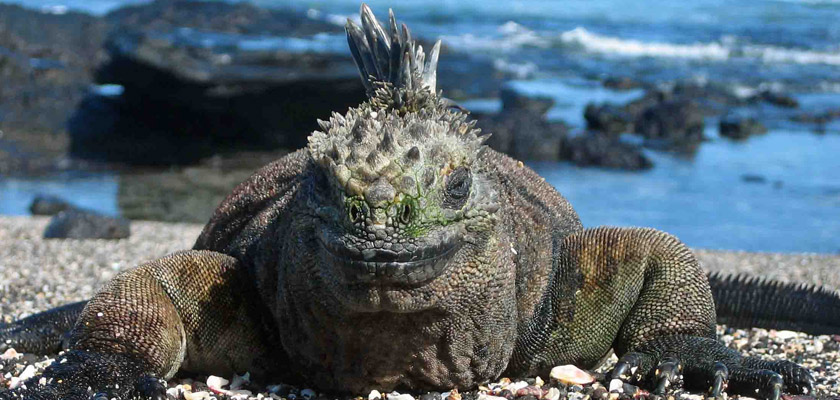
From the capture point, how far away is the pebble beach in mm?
3844

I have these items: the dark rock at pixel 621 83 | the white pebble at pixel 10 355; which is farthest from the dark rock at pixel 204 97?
the white pebble at pixel 10 355

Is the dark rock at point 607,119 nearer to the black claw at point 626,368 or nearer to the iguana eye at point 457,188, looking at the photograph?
the black claw at point 626,368

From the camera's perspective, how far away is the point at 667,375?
3744mm

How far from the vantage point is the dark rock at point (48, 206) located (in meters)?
12.9

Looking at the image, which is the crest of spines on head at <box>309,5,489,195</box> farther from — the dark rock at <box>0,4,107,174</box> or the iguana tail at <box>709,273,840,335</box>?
the dark rock at <box>0,4,107,174</box>

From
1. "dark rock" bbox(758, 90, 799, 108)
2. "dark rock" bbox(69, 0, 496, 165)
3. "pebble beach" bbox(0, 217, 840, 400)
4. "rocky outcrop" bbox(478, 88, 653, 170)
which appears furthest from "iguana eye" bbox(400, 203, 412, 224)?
"dark rock" bbox(758, 90, 799, 108)

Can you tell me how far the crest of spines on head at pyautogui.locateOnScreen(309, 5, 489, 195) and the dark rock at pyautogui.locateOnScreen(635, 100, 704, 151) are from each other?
17378 mm

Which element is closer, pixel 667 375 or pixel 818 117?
pixel 667 375

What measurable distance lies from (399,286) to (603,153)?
51.5 feet

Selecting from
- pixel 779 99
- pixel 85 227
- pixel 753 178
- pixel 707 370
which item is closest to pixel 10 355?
pixel 707 370

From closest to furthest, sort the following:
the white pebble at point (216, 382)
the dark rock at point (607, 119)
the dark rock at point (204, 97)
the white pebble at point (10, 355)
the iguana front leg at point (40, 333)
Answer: the white pebble at point (216, 382), the white pebble at point (10, 355), the iguana front leg at point (40, 333), the dark rock at point (204, 97), the dark rock at point (607, 119)

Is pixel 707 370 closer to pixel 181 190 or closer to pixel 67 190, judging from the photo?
pixel 181 190

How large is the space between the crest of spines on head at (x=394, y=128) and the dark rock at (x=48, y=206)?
10191mm

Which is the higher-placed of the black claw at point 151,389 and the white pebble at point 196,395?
the black claw at point 151,389
